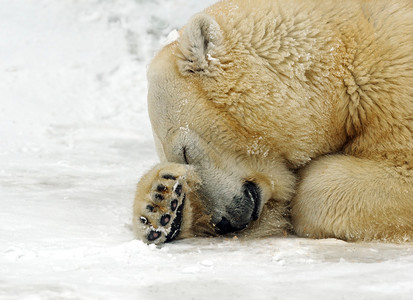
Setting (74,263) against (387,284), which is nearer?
(387,284)

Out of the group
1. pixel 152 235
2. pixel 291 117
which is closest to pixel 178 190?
pixel 152 235

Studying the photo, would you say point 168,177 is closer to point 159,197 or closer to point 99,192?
point 159,197

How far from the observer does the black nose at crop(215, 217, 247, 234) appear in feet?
10.8

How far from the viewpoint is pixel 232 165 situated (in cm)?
342

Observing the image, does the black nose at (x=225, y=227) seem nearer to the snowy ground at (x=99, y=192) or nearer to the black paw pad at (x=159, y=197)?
the snowy ground at (x=99, y=192)

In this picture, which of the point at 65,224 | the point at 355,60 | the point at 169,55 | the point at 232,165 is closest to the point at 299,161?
the point at 232,165

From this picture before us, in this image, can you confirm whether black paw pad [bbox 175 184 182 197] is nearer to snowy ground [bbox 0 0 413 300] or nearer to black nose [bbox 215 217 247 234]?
snowy ground [bbox 0 0 413 300]

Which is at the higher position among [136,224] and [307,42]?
[307,42]

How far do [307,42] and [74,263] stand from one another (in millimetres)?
1806

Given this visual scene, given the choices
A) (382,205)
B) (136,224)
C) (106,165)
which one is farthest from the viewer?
(106,165)

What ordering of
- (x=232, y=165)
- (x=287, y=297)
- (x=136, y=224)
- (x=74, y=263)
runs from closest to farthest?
(x=287, y=297), (x=74, y=263), (x=136, y=224), (x=232, y=165)

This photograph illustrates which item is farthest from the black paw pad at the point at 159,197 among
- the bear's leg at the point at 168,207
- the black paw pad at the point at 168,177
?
the black paw pad at the point at 168,177

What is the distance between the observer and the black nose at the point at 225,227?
331 cm

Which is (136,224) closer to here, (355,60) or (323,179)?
(323,179)
